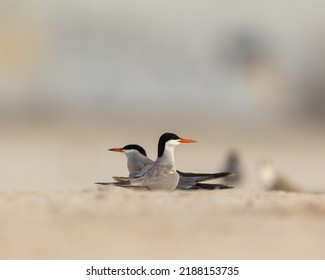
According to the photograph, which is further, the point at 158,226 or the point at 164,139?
the point at 164,139

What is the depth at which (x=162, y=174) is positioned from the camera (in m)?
6.54

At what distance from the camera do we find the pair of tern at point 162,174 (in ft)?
21.4


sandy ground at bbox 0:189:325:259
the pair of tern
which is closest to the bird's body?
the pair of tern

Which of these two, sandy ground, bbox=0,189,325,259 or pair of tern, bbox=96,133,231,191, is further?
pair of tern, bbox=96,133,231,191

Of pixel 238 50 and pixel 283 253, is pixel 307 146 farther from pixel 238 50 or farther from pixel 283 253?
pixel 283 253

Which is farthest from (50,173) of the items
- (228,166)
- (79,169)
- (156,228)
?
(156,228)

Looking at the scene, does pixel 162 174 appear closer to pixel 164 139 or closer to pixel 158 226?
pixel 164 139

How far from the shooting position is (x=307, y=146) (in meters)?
21.5

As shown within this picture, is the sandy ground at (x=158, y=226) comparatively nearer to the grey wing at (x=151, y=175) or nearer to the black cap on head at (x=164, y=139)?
the grey wing at (x=151, y=175)

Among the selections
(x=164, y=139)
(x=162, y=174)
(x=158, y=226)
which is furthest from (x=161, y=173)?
(x=158, y=226)

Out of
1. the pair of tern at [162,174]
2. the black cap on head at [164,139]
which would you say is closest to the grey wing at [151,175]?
the pair of tern at [162,174]

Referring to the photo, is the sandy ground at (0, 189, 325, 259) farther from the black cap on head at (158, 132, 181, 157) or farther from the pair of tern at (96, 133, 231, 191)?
the black cap on head at (158, 132, 181, 157)

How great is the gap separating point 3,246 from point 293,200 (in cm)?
255

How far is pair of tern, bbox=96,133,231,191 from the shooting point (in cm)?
653
